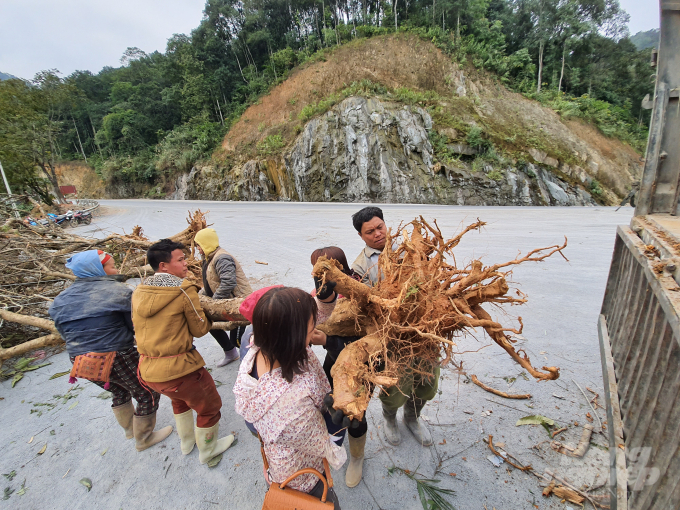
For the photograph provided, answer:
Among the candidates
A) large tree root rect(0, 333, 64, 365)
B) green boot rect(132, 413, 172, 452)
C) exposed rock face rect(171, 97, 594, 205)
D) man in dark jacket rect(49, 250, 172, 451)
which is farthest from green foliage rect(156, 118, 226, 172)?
green boot rect(132, 413, 172, 452)

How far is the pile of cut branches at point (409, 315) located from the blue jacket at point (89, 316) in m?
1.48

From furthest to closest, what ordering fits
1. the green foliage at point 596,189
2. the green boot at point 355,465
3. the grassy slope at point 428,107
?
the grassy slope at point 428,107
the green foliage at point 596,189
the green boot at point 355,465

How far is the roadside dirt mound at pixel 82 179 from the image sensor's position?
30781 millimetres

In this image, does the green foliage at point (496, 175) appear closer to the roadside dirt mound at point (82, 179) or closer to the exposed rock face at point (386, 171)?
the exposed rock face at point (386, 171)

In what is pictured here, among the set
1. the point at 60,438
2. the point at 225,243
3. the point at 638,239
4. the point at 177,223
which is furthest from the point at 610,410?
the point at 177,223

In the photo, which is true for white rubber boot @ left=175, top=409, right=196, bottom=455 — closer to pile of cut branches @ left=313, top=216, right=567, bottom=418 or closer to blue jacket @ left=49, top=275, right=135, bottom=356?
blue jacket @ left=49, top=275, right=135, bottom=356

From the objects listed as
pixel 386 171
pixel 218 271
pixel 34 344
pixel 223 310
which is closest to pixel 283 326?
pixel 223 310

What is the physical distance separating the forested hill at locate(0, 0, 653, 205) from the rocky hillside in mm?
678

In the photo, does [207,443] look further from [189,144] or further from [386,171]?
[189,144]

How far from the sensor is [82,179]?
3219 cm

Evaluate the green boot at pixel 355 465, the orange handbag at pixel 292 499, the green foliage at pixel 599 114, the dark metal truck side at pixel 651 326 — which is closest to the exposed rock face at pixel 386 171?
the green foliage at pixel 599 114

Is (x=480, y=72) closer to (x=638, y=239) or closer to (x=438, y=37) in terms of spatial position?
(x=438, y=37)

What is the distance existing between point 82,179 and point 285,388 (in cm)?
4309

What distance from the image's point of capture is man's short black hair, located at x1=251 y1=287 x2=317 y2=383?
112cm
